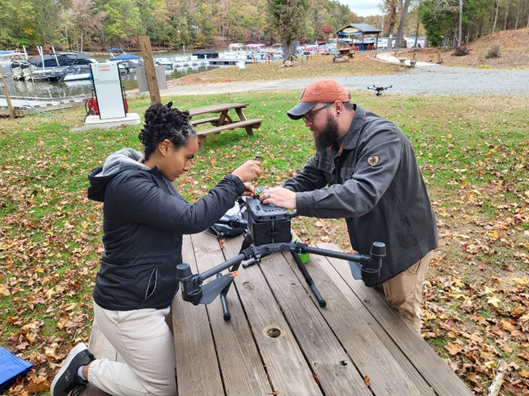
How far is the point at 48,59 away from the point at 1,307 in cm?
5873

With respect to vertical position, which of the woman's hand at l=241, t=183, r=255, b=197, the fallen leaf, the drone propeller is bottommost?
the fallen leaf

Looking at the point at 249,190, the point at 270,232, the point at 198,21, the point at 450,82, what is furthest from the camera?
the point at 198,21

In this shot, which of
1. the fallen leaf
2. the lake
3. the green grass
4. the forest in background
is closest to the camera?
the fallen leaf

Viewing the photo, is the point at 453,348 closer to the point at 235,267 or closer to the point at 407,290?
the point at 407,290

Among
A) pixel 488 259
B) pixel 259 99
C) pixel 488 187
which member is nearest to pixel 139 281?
pixel 488 259

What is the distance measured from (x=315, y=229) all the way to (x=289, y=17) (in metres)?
31.1

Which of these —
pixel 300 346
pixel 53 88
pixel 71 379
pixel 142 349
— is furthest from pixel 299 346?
pixel 53 88

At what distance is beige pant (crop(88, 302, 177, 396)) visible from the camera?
2.29 metres

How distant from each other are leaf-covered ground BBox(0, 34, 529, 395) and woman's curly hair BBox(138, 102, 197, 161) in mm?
2606

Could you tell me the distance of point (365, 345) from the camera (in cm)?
211

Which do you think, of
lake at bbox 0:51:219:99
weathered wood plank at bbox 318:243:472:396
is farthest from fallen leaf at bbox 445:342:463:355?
lake at bbox 0:51:219:99

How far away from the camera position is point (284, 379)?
74.0 inches

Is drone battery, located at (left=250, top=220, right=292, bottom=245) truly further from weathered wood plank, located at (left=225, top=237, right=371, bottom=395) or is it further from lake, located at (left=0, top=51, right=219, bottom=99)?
lake, located at (left=0, top=51, right=219, bottom=99)

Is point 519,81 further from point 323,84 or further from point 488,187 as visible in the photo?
point 323,84
